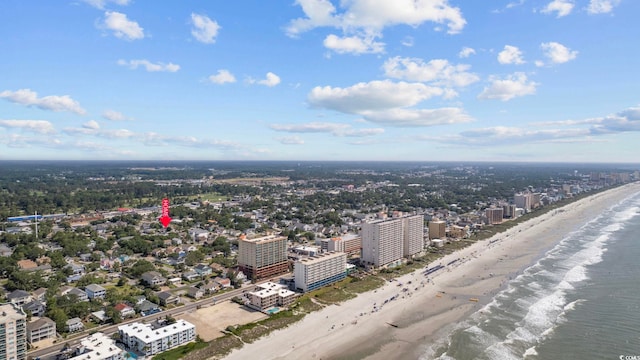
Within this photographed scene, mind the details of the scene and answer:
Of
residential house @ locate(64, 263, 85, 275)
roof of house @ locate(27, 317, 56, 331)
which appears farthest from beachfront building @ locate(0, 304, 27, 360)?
residential house @ locate(64, 263, 85, 275)

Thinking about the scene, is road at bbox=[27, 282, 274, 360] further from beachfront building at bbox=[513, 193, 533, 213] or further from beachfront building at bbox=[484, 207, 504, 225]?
beachfront building at bbox=[513, 193, 533, 213]

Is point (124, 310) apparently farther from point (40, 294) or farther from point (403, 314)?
point (403, 314)

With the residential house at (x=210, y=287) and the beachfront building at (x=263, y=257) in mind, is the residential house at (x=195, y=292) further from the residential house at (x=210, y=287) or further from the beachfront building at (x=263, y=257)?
the beachfront building at (x=263, y=257)

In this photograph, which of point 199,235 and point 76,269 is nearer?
point 76,269

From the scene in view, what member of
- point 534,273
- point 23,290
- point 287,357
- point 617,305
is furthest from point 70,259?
point 617,305

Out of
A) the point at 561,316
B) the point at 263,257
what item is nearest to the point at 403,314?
the point at 561,316

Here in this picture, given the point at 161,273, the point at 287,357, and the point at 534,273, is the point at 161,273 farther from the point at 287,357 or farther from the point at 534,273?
the point at 534,273

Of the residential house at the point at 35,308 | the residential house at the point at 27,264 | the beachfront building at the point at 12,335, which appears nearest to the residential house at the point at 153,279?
the residential house at the point at 35,308
